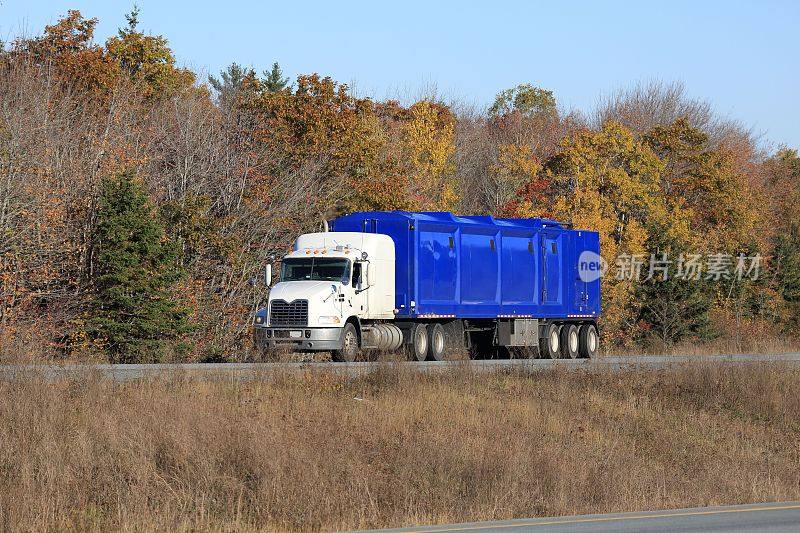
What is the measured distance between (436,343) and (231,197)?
1278cm

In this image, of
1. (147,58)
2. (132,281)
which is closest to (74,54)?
(147,58)

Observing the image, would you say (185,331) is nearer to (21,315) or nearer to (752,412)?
(21,315)

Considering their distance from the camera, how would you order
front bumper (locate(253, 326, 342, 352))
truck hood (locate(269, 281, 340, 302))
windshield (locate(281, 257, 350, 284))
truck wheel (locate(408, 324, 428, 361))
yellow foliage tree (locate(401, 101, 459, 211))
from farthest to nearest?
yellow foliage tree (locate(401, 101, 459, 211))
truck wheel (locate(408, 324, 428, 361))
windshield (locate(281, 257, 350, 284))
truck hood (locate(269, 281, 340, 302))
front bumper (locate(253, 326, 342, 352))

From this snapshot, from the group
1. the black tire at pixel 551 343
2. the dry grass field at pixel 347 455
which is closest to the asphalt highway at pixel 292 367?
the dry grass field at pixel 347 455

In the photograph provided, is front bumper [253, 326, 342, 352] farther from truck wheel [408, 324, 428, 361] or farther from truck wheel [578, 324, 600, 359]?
truck wheel [578, 324, 600, 359]

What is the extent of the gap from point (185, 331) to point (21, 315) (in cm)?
448

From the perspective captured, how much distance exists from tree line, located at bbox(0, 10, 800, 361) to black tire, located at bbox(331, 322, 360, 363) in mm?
5567

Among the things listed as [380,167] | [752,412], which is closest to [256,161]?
[380,167]

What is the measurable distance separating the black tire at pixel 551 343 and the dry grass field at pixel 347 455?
12522mm

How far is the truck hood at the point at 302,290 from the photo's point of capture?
29.2 metres

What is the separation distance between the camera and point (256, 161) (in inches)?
1763

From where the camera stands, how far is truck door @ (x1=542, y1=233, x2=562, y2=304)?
37.0m

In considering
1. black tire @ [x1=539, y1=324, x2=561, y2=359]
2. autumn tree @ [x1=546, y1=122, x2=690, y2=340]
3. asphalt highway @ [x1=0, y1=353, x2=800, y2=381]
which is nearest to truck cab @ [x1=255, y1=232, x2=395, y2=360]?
asphalt highway @ [x1=0, y1=353, x2=800, y2=381]

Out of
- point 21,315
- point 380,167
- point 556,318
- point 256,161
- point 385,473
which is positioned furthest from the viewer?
point 380,167
